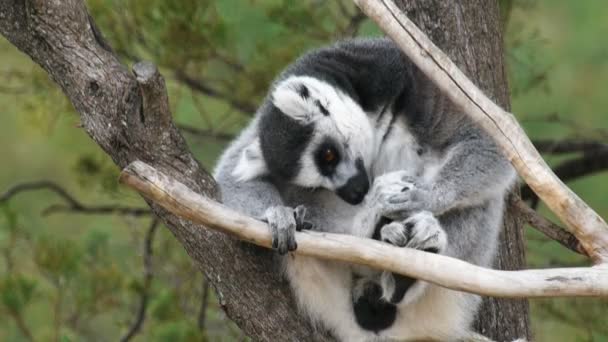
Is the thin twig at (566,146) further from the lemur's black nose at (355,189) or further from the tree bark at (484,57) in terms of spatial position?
the lemur's black nose at (355,189)

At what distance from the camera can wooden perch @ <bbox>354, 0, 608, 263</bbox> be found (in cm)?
357

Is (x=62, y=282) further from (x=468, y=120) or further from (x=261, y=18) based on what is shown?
(x=468, y=120)

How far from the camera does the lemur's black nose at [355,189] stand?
389cm

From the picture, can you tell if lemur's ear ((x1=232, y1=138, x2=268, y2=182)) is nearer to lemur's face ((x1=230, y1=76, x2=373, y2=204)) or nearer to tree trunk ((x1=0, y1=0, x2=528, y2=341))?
lemur's face ((x1=230, y1=76, x2=373, y2=204))

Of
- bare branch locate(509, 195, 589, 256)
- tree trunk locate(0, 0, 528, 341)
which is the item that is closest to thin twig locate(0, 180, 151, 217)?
tree trunk locate(0, 0, 528, 341)

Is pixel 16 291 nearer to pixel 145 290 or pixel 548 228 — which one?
pixel 145 290

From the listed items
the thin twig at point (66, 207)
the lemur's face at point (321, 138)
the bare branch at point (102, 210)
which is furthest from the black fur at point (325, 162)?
the thin twig at point (66, 207)

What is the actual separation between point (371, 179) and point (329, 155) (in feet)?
0.83

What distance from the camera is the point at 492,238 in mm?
4078

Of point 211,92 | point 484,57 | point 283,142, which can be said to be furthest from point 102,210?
point 484,57

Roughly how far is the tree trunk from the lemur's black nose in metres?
0.40

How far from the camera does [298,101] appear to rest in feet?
12.9

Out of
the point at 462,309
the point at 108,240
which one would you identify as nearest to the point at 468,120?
the point at 462,309

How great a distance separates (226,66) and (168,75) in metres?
0.37
